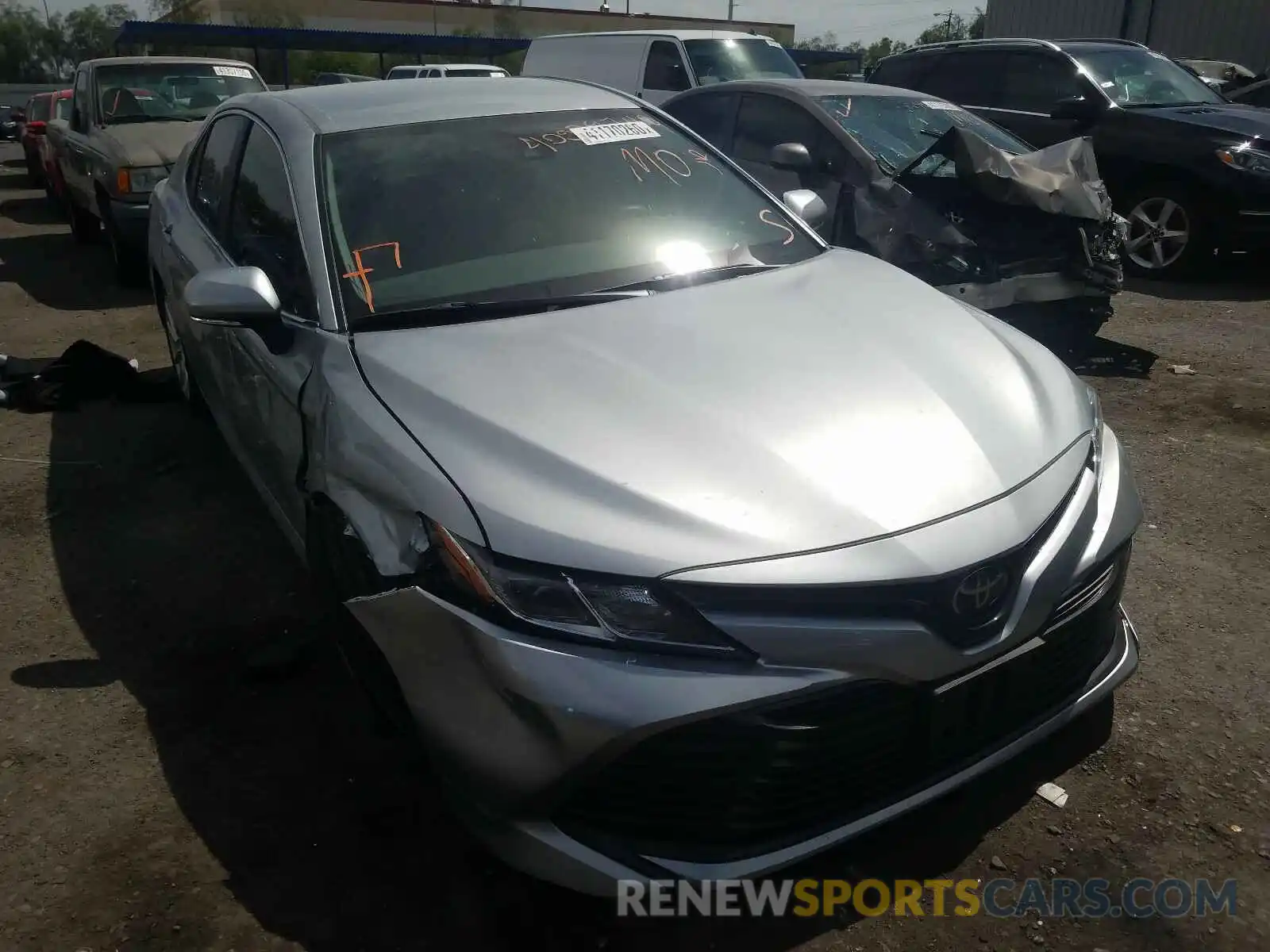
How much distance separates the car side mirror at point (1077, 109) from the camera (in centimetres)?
820

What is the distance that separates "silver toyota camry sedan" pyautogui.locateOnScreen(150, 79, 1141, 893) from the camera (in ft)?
6.14

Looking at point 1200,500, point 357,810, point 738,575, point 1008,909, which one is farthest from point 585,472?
point 1200,500

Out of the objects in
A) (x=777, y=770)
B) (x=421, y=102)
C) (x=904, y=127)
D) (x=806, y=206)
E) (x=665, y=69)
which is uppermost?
(x=421, y=102)

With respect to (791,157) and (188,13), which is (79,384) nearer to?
(791,157)

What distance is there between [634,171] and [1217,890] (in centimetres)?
252

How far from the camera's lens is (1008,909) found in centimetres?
222

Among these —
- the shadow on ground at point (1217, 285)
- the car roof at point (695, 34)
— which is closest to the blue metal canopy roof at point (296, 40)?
the car roof at point (695, 34)

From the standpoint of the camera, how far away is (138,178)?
8117 mm

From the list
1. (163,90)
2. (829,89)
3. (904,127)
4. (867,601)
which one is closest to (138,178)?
(163,90)

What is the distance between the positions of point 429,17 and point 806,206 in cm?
5196

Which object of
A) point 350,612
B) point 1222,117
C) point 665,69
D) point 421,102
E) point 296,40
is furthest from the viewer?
point 296,40

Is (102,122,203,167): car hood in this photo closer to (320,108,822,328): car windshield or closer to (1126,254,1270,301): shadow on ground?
(320,108,822,328): car windshield

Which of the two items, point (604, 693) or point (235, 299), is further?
point (235, 299)

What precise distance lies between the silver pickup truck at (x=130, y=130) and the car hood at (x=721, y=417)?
257 inches
